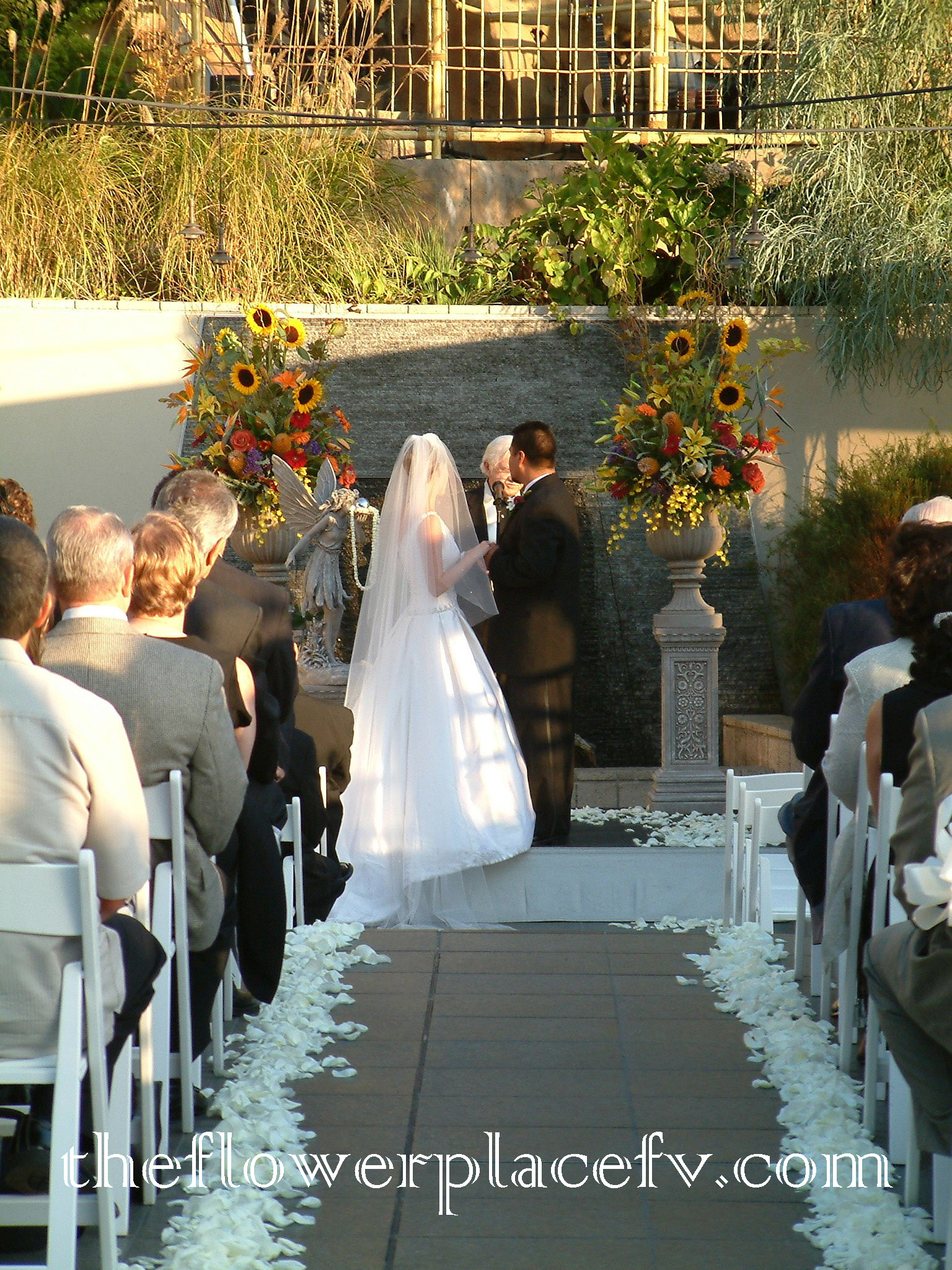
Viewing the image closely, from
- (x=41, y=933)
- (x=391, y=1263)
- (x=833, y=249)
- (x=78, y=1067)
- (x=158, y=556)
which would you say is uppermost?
(x=833, y=249)

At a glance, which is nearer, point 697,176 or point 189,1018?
point 189,1018

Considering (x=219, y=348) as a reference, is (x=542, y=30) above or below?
above

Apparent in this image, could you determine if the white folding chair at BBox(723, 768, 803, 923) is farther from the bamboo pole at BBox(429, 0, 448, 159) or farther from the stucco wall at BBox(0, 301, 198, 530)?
the bamboo pole at BBox(429, 0, 448, 159)

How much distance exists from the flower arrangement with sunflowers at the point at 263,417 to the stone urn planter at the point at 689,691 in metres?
1.74

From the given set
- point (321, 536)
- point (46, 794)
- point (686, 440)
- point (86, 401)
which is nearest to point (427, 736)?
point (321, 536)

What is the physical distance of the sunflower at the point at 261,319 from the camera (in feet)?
22.1

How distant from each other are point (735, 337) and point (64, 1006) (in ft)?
17.0

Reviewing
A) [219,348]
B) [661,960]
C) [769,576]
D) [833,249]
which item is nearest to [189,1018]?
[661,960]

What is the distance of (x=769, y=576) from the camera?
30.0 ft

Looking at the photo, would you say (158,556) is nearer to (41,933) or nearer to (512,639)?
(41,933)

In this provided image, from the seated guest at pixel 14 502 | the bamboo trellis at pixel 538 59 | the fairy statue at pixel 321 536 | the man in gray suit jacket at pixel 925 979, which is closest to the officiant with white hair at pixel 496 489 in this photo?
the fairy statue at pixel 321 536

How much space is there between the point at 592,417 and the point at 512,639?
3.30m

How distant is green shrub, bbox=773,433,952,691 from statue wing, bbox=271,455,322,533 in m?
3.31

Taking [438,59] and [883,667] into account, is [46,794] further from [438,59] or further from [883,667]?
[438,59]
